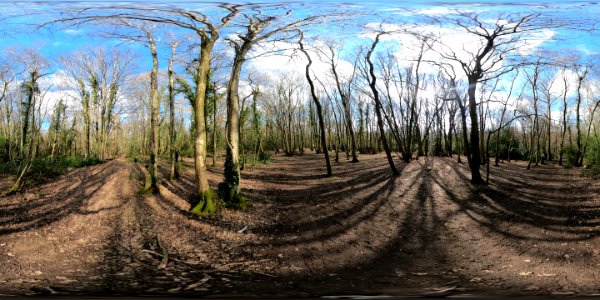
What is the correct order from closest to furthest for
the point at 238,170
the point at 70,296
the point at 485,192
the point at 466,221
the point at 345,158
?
the point at 70,296, the point at 466,221, the point at 485,192, the point at 345,158, the point at 238,170

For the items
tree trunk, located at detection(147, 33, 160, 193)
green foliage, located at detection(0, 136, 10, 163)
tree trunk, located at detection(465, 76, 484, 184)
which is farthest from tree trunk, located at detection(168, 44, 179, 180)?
tree trunk, located at detection(465, 76, 484, 184)

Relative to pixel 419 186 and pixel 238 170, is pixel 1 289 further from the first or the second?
pixel 419 186

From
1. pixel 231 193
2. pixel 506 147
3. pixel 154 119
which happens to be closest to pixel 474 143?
pixel 506 147

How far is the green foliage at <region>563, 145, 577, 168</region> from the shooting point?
62.2 inches

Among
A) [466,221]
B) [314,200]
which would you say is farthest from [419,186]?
[314,200]

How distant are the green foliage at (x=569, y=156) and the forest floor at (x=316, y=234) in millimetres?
48

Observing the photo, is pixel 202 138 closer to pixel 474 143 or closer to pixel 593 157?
pixel 474 143

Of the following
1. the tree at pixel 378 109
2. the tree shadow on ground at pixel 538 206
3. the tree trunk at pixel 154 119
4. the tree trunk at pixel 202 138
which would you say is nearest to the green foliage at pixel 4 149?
the tree trunk at pixel 154 119

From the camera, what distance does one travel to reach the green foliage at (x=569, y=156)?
1.58m

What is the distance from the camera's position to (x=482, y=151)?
1573 millimetres

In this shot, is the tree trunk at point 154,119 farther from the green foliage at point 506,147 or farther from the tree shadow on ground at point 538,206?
the green foliage at point 506,147

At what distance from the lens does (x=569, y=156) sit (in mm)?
1594

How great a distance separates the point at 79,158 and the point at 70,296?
80 cm

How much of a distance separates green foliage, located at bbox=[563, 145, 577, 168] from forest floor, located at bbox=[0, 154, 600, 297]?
0.05 metres
